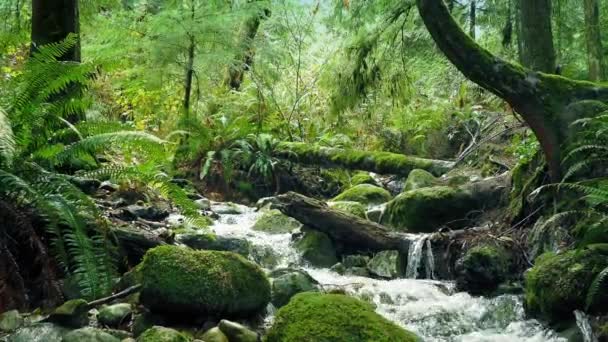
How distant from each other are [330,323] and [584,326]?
1634mm

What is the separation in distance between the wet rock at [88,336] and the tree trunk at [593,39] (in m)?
7.60

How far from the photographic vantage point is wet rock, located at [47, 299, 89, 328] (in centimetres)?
348

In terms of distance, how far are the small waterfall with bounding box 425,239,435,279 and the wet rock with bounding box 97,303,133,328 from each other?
2.93 m

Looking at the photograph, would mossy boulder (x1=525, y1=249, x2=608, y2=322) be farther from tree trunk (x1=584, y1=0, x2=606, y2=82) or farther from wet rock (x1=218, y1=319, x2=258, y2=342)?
tree trunk (x1=584, y1=0, x2=606, y2=82)

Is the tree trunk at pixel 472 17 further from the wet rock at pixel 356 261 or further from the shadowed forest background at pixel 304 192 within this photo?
the wet rock at pixel 356 261

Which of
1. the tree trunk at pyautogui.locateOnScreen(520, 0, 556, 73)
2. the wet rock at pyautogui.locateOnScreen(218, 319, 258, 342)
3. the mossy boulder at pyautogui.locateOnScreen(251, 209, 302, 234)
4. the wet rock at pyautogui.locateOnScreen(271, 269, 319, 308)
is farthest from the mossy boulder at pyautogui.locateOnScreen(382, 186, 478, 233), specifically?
the wet rock at pyautogui.locateOnScreen(218, 319, 258, 342)

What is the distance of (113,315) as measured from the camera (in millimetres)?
3713

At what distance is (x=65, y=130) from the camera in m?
4.09

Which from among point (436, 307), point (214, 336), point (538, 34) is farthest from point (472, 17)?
point (214, 336)

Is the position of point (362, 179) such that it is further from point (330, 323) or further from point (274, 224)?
point (330, 323)

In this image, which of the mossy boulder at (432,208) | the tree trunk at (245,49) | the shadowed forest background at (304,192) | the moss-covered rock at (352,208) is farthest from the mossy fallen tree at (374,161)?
the tree trunk at (245,49)

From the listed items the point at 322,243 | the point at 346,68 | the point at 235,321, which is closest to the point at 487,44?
the point at 346,68

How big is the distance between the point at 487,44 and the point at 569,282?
23.0 feet

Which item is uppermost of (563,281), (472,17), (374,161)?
(472,17)
